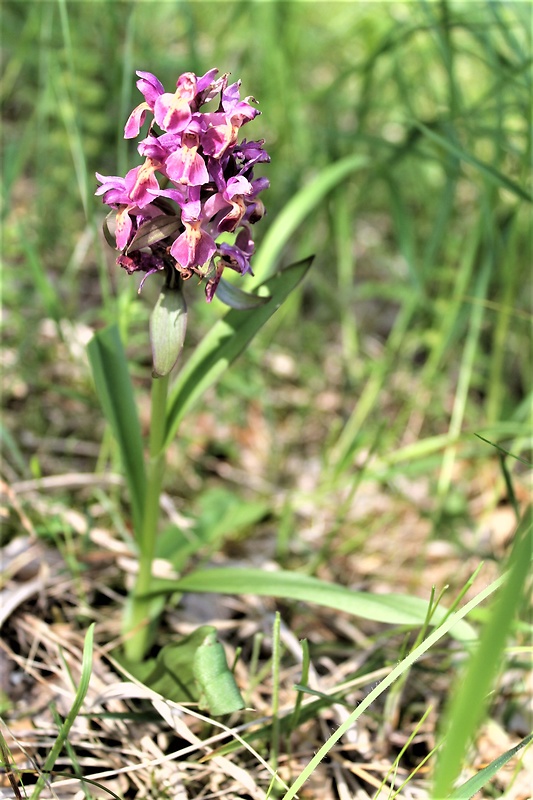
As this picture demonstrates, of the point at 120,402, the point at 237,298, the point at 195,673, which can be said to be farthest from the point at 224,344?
the point at 195,673

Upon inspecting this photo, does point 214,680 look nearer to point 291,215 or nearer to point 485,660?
point 485,660

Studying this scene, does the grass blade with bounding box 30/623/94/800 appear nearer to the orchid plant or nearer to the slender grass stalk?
the orchid plant

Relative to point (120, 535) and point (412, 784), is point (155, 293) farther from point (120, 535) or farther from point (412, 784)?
point (412, 784)

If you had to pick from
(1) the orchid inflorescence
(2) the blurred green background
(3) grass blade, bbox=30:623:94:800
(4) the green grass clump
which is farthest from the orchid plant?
(2) the blurred green background

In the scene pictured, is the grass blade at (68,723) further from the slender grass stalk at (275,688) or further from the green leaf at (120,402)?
the green leaf at (120,402)

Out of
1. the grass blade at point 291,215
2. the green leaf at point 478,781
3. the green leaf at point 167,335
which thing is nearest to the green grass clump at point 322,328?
the grass blade at point 291,215
